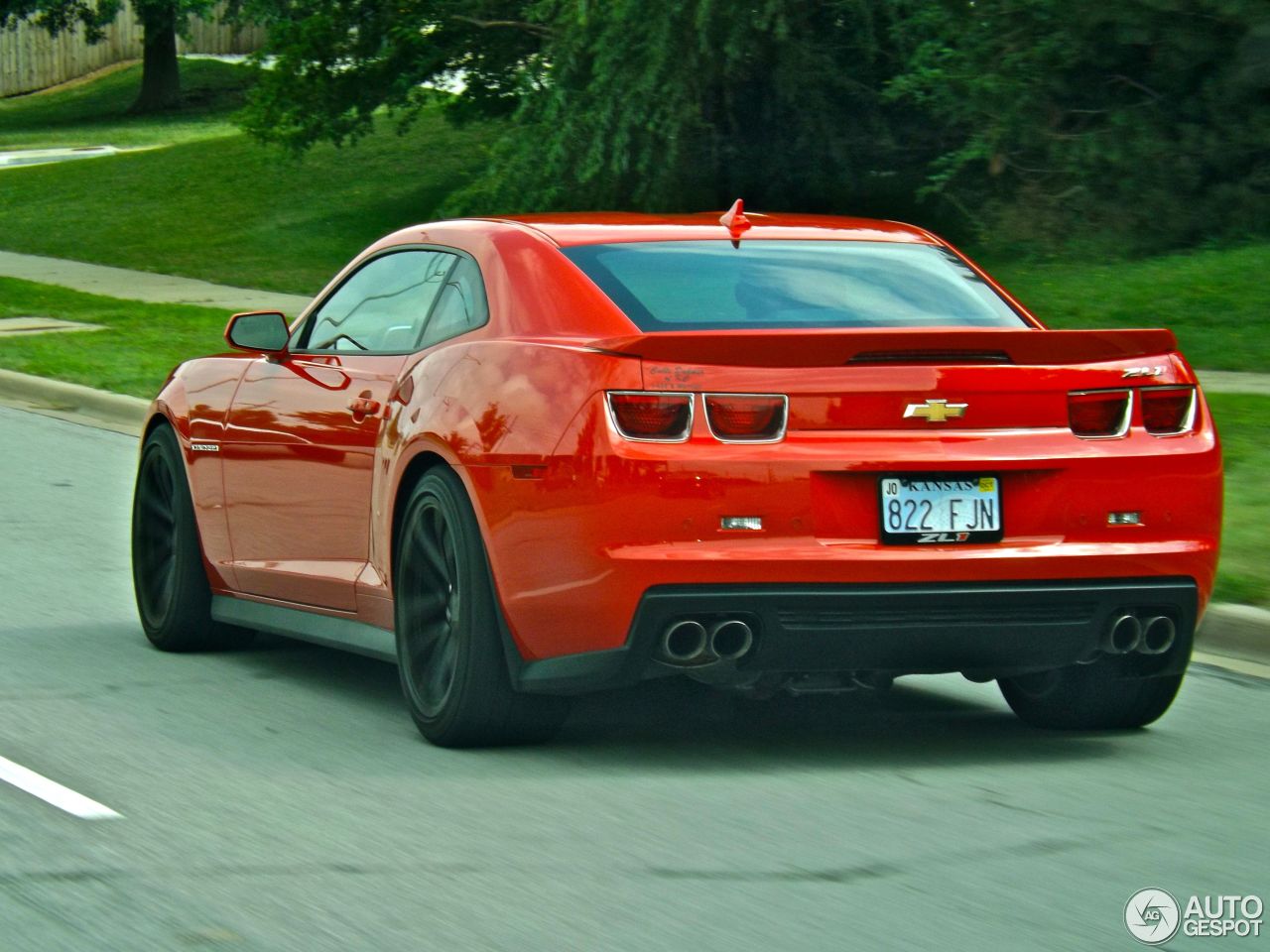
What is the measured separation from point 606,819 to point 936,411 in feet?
4.52

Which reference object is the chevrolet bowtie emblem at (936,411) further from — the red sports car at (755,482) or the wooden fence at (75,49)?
the wooden fence at (75,49)

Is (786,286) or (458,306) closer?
(786,286)

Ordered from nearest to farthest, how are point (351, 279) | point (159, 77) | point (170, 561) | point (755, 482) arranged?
1. point (755, 482)
2. point (351, 279)
3. point (170, 561)
4. point (159, 77)

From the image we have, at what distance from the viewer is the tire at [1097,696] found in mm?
6594

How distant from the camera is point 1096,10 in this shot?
2011cm

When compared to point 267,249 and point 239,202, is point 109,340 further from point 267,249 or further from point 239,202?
point 239,202

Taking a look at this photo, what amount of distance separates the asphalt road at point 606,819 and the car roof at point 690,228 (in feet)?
4.83

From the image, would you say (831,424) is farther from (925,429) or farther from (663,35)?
(663,35)

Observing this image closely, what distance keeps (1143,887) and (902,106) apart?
2109 centimetres

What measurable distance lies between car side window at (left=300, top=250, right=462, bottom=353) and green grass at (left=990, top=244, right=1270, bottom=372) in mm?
9353

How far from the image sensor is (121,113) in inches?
2210

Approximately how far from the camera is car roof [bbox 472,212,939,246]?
670 cm

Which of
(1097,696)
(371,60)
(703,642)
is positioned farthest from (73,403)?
(371,60)

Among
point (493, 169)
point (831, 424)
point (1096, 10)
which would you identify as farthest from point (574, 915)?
point (493, 169)
